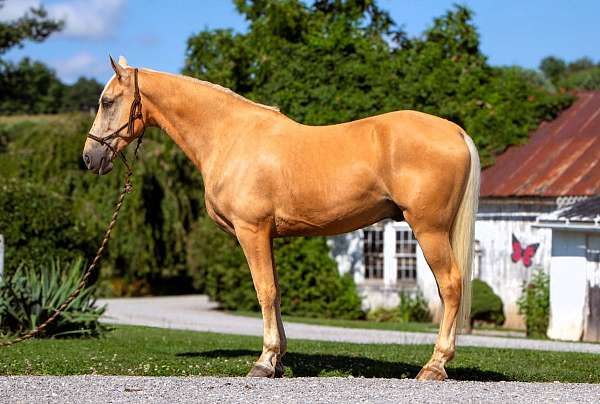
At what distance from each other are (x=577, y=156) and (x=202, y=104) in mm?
15927

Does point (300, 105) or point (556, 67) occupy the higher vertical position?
point (556, 67)

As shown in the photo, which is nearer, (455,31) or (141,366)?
(141,366)

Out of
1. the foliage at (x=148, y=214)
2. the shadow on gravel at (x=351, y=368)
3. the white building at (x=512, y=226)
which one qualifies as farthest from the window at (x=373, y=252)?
the shadow on gravel at (x=351, y=368)

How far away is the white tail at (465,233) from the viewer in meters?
9.56

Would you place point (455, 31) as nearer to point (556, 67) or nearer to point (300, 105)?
point (300, 105)

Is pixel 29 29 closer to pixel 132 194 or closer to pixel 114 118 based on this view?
pixel 132 194

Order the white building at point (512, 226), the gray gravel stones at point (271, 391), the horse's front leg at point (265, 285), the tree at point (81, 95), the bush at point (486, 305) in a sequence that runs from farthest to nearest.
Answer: the tree at point (81, 95), the bush at point (486, 305), the white building at point (512, 226), the horse's front leg at point (265, 285), the gray gravel stones at point (271, 391)

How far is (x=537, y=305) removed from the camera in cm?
→ 2255

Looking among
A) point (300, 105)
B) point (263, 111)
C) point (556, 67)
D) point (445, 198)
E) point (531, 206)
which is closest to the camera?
point (445, 198)

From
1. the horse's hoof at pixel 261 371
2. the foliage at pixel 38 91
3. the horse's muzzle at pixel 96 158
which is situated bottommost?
the horse's hoof at pixel 261 371

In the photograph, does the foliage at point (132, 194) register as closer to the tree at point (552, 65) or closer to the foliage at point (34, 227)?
the foliage at point (34, 227)

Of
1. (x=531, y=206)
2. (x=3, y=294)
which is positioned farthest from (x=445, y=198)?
(x=531, y=206)

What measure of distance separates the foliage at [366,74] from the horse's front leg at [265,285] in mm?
16710

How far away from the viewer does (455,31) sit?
28359 millimetres
